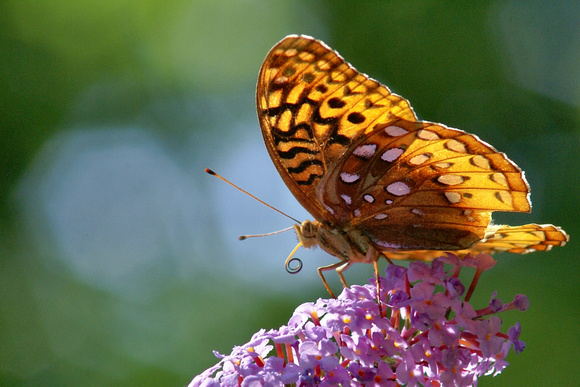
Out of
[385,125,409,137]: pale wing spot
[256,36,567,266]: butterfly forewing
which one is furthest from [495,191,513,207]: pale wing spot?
[385,125,409,137]: pale wing spot

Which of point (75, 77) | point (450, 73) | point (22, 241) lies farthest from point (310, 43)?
point (22, 241)

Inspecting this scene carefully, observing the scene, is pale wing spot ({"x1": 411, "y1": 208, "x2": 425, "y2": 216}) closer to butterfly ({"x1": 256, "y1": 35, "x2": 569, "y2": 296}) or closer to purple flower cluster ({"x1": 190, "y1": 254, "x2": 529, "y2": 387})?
butterfly ({"x1": 256, "y1": 35, "x2": 569, "y2": 296})

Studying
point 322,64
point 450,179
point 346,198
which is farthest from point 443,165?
point 322,64

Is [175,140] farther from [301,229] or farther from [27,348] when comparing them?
[301,229]

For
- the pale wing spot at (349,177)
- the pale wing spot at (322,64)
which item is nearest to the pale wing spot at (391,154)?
the pale wing spot at (349,177)

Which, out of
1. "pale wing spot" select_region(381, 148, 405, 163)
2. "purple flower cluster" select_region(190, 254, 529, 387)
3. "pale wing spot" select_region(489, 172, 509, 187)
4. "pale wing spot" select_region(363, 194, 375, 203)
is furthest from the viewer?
"pale wing spot" select_region(363, 194, 375, 203)

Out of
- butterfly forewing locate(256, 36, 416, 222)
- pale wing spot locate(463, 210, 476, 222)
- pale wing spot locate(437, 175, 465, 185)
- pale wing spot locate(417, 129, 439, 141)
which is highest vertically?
butterfly forewing locate(256, 36, 416, 222)

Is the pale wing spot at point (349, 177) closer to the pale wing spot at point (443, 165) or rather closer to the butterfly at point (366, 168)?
the butterfly at point (366, 168)

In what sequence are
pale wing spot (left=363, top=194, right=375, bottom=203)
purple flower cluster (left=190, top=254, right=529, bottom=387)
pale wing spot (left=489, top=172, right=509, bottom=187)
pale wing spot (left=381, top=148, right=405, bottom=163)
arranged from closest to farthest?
purple flower cluster (left=190, top=254, right=529, bottom=387)
pale wing spot (left=489, top=172, right=509, bottom=187)
pale wing spot (left=381, top=148, right=405, bottom=163)
pale wing spot (left=363, top=194, right=375, bottom=203)
